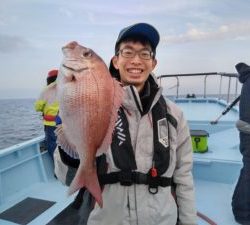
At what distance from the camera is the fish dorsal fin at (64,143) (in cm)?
147

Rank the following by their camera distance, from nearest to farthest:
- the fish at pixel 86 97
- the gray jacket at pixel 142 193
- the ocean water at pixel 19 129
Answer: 1. the fish at pixel 86 97
2. the gray jacket at pixel 142 193
3. the ocean water at pixel 19 129

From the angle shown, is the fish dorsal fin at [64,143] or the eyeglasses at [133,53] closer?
the fish dorsal fin at [64,143]

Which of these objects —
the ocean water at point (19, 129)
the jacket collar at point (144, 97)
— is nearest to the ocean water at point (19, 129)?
the ocean water at point (19, 129)

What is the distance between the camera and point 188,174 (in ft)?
7.00

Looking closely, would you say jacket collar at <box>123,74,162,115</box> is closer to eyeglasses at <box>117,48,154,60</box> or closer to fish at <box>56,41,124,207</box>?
eyeglasses at <box>117,48,154,60</box>

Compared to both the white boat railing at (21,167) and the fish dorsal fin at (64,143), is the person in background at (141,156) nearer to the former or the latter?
the fish dorsal fin at (64,143)

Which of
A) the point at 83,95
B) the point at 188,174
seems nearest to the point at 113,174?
the point at 188,174

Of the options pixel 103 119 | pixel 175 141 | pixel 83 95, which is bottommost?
pixel 175 141

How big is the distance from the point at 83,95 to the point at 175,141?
0.95 metres

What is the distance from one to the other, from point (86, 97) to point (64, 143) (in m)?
0.31

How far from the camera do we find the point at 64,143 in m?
1.51

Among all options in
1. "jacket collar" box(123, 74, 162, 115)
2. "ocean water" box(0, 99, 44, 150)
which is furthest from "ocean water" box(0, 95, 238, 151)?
"jacket collar" box(123, 74, 162, 115)

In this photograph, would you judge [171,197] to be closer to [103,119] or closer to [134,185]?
[134,185]

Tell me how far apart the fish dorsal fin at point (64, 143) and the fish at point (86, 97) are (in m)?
→ 0.05
